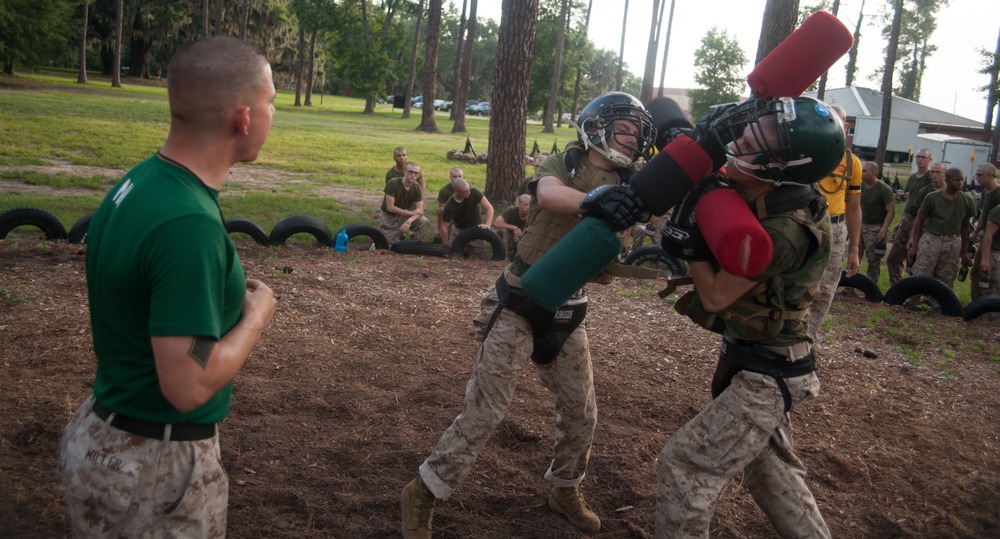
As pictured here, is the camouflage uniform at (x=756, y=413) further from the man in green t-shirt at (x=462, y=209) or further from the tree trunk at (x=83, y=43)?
the tree trunk at (x=83, y=43)

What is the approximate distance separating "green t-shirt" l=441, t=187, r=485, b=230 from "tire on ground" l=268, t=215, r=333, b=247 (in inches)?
93.6

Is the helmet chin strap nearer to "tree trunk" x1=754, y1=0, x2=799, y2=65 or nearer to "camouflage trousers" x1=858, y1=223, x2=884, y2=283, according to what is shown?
"tree trunk" x1=754, y1=0, x2=799, y2=65

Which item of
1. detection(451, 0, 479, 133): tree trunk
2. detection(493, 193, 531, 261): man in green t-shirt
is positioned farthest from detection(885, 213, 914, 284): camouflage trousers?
detection(451, 0, 479, 133): tree trunk

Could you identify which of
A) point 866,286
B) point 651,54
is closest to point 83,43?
point 651,54

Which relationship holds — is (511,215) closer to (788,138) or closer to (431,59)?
(788,138)

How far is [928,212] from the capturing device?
1101cm

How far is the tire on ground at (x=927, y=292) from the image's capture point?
371 inches

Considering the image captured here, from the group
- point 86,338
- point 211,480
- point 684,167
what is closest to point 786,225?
point 684,167

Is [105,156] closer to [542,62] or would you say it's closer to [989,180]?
[989,180]

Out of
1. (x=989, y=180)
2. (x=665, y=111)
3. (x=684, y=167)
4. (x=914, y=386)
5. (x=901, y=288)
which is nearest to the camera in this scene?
(x=684, y=167)

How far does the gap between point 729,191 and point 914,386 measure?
15.9ft

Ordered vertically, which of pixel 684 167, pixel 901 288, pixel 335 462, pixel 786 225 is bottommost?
pixel 335 462

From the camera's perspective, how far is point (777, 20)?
11.0m

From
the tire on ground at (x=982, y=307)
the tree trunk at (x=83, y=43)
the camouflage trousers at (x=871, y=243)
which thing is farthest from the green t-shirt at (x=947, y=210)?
the tree trunk at (x=83, y=43)
